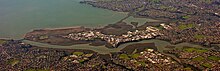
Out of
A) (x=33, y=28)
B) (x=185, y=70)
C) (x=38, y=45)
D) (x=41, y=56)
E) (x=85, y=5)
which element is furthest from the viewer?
(x=85, y=5)

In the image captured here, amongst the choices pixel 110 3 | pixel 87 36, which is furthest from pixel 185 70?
pixel 110 3

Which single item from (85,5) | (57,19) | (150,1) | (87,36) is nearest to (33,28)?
(57,19)

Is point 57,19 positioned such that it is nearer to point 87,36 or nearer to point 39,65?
point 87,36

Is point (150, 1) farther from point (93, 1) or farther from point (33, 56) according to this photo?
point (33, 56)

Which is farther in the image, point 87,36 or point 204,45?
point 87,36

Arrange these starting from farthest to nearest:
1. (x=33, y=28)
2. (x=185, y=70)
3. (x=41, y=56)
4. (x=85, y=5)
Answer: (x=85, y=5), (x=33, y=28), (x=41, y=56), (x=185, y=70)

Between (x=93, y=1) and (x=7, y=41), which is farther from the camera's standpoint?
(x=93, y=1)

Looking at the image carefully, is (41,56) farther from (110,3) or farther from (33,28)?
(110,3)

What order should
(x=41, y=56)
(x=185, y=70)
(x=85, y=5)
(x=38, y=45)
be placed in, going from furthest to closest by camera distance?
(x=85, y=5), (x=38, y=45), (x=41, y=56), (x=185, y=70)
